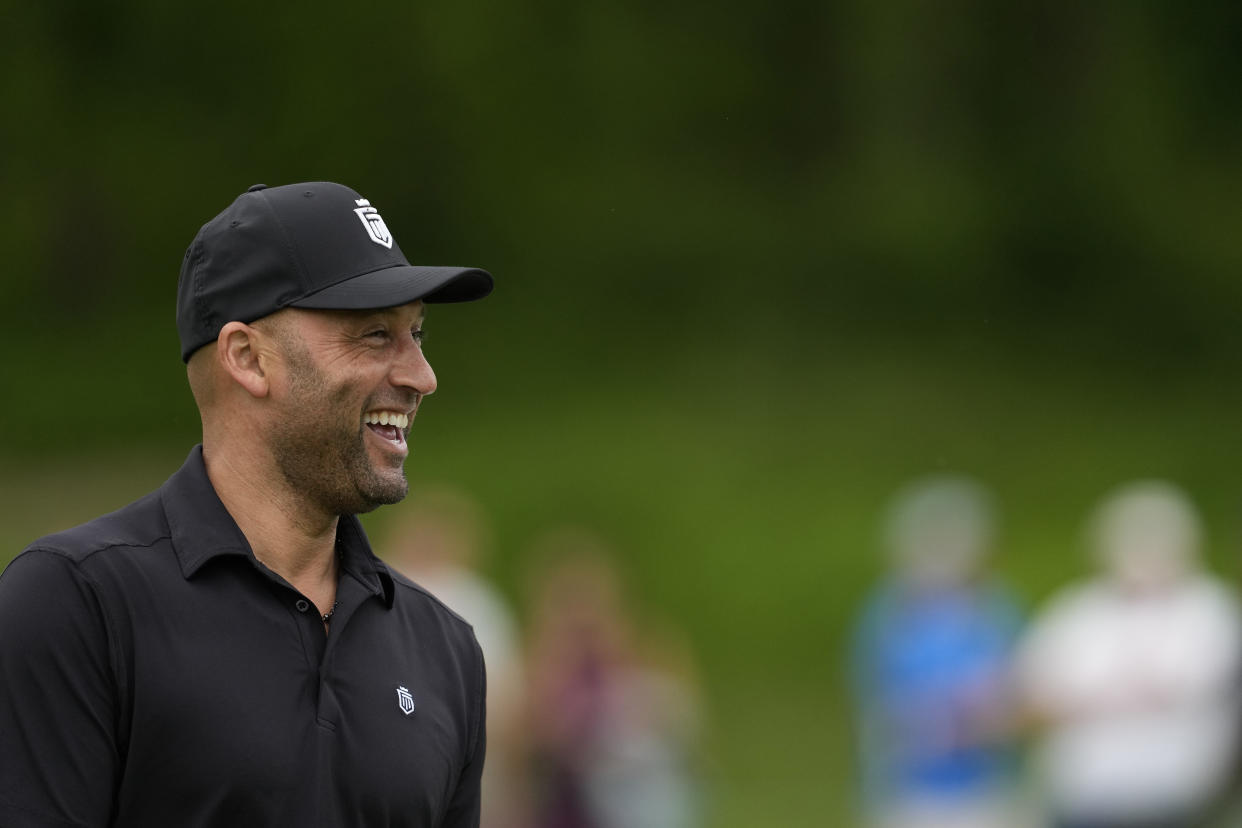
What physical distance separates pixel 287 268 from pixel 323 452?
10.7 inches

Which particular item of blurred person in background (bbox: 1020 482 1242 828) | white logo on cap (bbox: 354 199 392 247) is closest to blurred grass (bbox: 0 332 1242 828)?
blurred person in background (bbox: 1020 482 1242 828)

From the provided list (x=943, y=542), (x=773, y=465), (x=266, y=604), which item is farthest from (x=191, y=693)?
(x=773, y=465)

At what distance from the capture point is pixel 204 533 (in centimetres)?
280

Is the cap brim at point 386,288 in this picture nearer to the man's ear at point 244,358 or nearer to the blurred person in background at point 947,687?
the man's ear at point 244,358

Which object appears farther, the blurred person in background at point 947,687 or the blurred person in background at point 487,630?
the blurred person in background at point 487,630

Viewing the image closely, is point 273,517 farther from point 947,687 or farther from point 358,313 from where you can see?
point 947,687

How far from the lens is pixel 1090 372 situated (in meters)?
22.1

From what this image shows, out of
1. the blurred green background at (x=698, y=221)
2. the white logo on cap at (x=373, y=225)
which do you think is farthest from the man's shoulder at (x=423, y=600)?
the blurred green background at (x=698, y=221)

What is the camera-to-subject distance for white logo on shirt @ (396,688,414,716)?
290 cm

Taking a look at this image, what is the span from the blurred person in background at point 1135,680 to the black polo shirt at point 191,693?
502 cm

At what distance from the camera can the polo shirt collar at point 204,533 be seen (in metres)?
2.77

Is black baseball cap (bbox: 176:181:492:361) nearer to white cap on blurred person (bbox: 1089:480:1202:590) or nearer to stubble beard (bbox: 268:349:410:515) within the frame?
stubble beard (bbox: 268:349:410:515)

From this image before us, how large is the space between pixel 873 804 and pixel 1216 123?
15283 millimetres

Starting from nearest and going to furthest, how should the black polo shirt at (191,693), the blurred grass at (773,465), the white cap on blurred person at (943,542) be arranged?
1. the black polo shirt at (191,693)
2. the white cap on blurred person at (943,542)
3. the blurred grass at (773,465)
